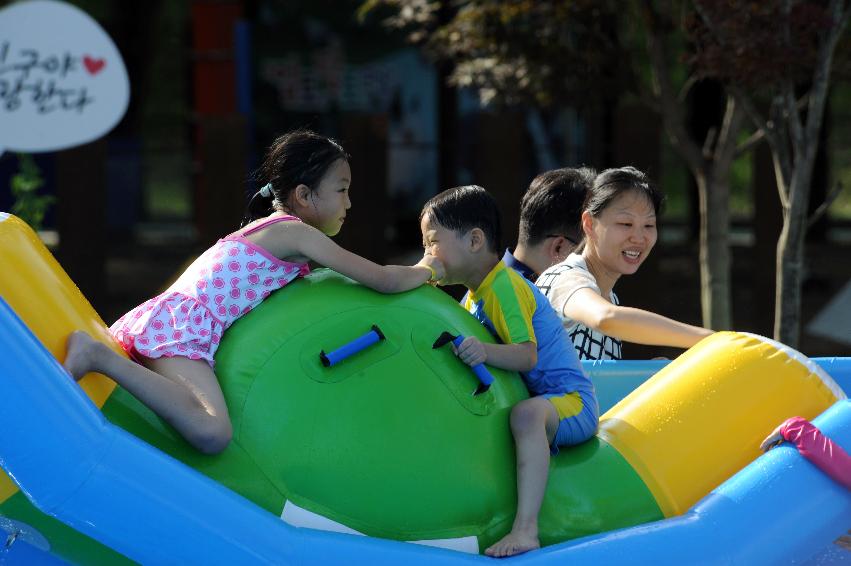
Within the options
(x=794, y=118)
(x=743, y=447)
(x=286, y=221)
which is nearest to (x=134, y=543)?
(x=286, y=221)

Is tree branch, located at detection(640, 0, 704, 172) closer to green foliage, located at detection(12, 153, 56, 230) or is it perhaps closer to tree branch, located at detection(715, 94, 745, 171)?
tree branch, located at detection(715, 94, 745, 171)

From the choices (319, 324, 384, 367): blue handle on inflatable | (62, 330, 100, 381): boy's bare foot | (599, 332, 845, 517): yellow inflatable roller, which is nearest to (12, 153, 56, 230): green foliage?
(62, 330, 100, 381): boy's bare foot

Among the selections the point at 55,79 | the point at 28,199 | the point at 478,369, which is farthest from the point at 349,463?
the point at 28,199

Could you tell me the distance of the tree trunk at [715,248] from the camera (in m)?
6.23

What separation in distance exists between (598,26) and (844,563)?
3515 mm

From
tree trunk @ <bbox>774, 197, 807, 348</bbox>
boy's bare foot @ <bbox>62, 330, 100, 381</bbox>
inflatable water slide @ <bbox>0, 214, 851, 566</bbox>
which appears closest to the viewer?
inflatable water slide @ <bbox>0, 214, 851, 566</bbox>

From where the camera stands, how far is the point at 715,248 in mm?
6281

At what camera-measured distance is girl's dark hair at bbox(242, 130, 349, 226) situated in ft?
11.0

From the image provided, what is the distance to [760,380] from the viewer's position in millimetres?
3555

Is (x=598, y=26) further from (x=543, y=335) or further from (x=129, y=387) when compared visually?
(x=129, y=387)

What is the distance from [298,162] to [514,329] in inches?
28.5

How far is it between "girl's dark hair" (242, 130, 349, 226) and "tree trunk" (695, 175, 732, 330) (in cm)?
330

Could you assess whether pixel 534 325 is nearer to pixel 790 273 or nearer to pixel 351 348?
pixel 351 348

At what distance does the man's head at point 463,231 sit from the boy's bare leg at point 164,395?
77cm
